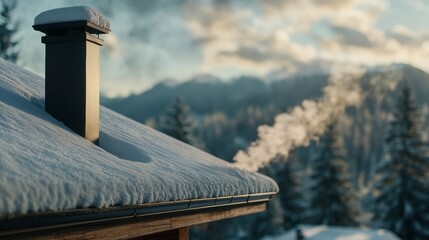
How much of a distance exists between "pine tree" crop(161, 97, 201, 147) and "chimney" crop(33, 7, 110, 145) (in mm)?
23782

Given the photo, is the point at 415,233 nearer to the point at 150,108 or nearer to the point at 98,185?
the point at 98,185

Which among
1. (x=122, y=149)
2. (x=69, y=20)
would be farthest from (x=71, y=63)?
(x=122, y=149)

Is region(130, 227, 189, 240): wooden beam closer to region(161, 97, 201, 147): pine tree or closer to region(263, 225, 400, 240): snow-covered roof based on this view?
region(263, 225, 400, 240): snow-covered roof

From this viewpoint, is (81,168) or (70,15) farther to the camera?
(70,15)

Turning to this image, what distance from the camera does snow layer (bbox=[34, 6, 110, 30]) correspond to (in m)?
4.55

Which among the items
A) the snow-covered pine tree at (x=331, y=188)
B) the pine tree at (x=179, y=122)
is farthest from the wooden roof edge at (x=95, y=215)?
the snow-covered pine tree at (x=331, y=188)

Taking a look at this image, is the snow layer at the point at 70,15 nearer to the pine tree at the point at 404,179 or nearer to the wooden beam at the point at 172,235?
the wooden beam at the point at 172,235

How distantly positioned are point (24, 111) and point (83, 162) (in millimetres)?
1199

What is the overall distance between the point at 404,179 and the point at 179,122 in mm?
12671

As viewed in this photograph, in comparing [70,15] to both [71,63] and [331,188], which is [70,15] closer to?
[71,63]

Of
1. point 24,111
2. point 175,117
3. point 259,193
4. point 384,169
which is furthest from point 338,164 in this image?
point 24,111

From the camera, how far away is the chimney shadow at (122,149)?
164 inches

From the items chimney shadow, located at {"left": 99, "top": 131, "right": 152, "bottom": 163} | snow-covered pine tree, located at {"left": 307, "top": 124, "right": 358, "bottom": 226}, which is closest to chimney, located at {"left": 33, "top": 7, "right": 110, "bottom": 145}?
chimney shadow, located at {"left": 99, "top": 131, "right": 152, "bottom": 163}

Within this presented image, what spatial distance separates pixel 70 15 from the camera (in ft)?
15.0
